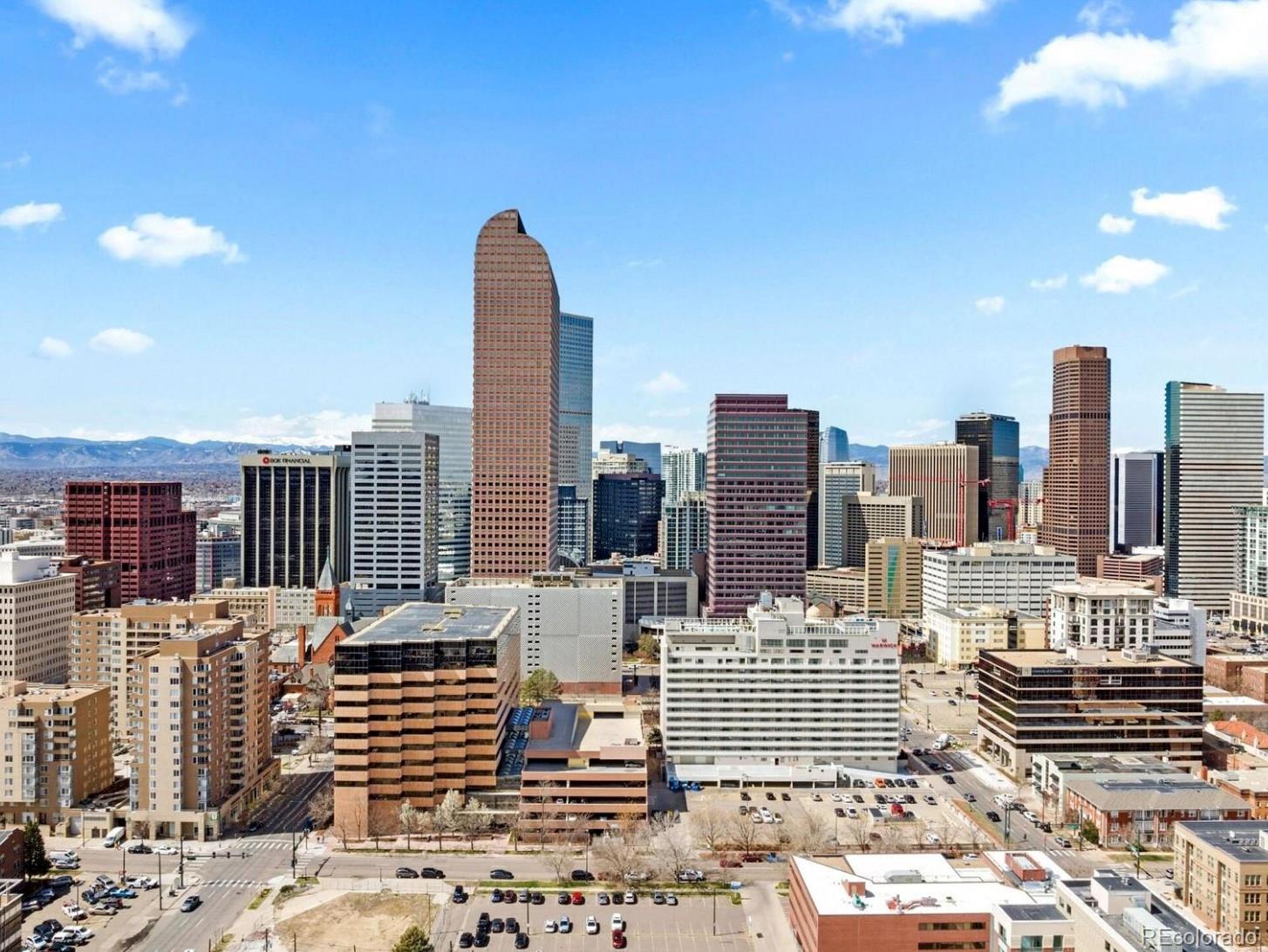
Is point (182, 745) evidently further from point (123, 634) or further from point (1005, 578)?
point (1005, 578)

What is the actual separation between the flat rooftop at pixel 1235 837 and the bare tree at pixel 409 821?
5953 centimetres

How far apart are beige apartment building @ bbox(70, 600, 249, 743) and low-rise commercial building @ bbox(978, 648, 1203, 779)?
79.7 meters

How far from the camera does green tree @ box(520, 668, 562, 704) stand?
141m

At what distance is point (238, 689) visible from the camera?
100062 millimetres

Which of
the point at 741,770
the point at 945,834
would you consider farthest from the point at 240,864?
the point at 945,834

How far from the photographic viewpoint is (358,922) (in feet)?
250

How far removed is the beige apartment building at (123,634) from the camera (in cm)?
11600

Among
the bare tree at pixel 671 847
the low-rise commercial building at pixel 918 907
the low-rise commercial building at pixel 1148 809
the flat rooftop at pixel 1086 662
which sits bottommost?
the bare tree at pixel 671 847

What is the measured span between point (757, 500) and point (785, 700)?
270ft

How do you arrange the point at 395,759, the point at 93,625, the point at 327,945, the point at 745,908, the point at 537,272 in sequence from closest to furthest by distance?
the point at 327,945
the point at 745,908
the point at 395,759
the point at 93,625
the point at 537,272

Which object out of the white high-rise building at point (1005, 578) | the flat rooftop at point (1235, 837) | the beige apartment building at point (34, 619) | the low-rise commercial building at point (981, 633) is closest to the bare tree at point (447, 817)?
the flat rooftop at point (1235, 837)

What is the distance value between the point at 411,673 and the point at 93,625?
2242 inches

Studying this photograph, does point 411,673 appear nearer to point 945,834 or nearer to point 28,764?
point 28,764

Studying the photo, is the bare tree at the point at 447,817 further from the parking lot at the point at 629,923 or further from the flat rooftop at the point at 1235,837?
the flat rooftop at the point at 1235,837
